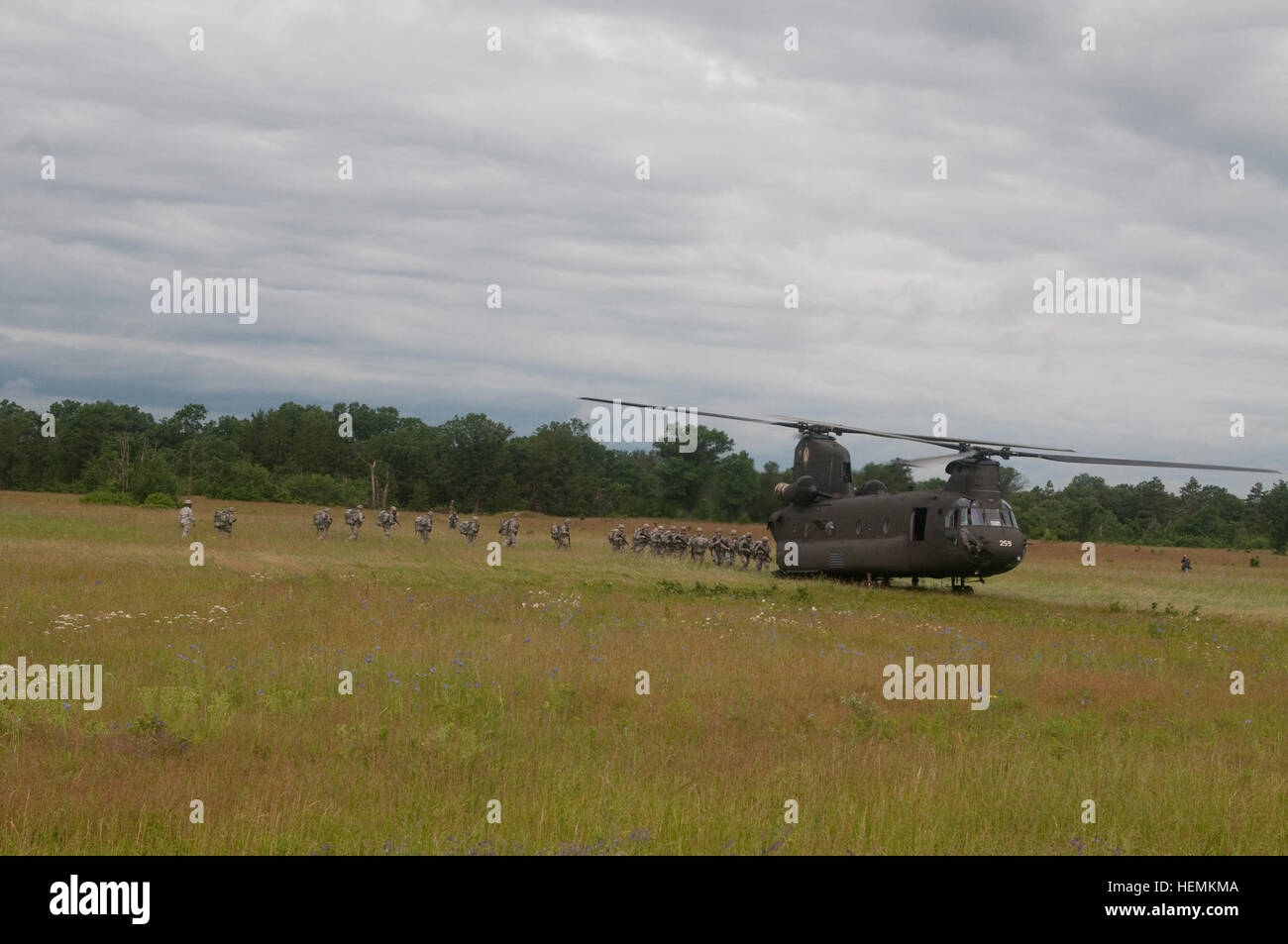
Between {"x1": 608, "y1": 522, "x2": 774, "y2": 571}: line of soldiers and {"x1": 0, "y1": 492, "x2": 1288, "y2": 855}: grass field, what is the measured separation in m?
17.9

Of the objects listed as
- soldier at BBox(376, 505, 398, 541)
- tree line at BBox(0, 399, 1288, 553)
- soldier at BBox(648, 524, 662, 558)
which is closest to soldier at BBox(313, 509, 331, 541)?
soldier at BBox(376, 505, 398, 541)

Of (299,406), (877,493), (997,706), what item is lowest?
(997,706)

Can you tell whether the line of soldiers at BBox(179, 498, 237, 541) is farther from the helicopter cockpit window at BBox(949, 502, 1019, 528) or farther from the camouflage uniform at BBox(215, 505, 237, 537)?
the helicopter cockpit window at BBox(949, 502, 1019, 528)

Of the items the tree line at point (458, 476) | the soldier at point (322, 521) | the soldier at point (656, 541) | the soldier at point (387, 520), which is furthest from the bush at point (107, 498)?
the soldier at point (656, 541)

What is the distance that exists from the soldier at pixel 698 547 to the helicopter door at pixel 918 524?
14.7 m

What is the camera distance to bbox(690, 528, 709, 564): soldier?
47.1 m

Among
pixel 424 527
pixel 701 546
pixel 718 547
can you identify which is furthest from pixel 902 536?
pixel 424 527

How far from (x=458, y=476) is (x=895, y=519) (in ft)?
291
